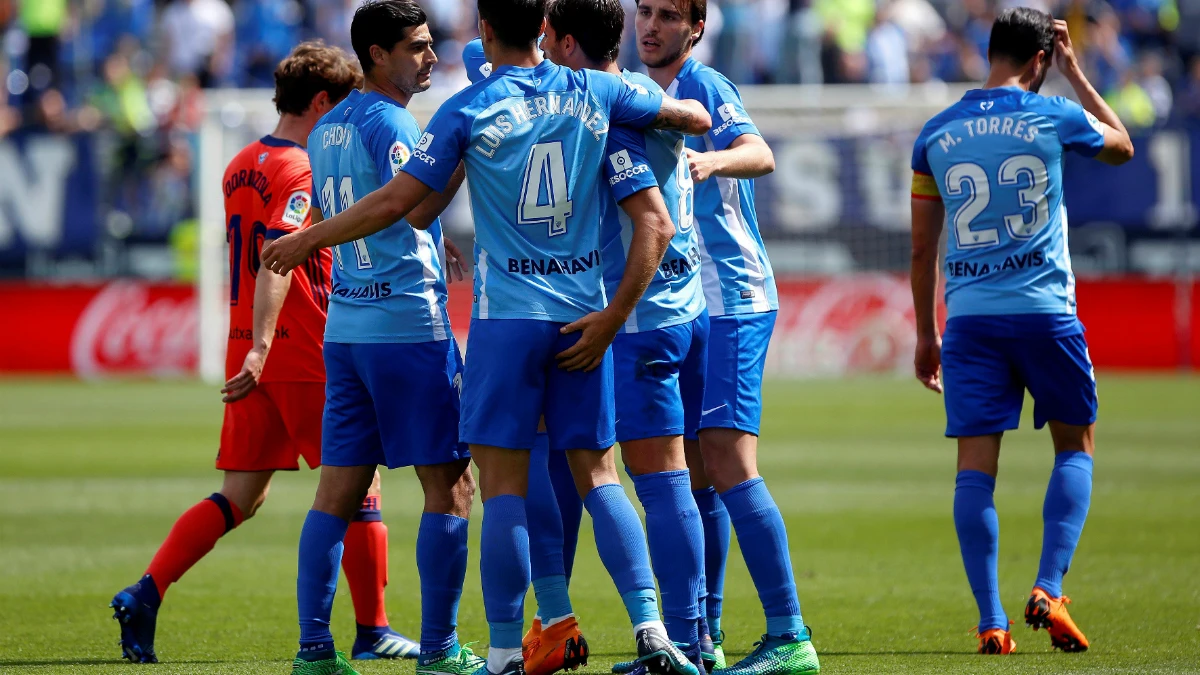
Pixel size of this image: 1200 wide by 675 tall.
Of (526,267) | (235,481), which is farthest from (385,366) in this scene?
(235,481)

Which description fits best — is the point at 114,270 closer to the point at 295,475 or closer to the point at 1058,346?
the point at 295,475

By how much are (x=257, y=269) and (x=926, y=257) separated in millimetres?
2703

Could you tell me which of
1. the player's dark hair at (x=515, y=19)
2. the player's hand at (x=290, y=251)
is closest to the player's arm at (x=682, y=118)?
the player's dark hair at (x=515, y=19)

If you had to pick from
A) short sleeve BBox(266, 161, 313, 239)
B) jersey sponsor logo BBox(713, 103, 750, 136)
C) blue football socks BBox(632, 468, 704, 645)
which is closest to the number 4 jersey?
short sleeve BBox(266, 161, 313, 239)

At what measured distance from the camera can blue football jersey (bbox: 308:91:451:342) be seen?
532cm

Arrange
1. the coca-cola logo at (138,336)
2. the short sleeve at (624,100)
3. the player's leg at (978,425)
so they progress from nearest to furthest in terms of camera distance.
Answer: the short sleeve at (624,100) < the player's leg at (978,425) < the coca-cola logo at (138,336)

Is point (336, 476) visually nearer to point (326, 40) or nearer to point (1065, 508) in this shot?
point (1065, 508)

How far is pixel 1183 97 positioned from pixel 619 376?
20104mm

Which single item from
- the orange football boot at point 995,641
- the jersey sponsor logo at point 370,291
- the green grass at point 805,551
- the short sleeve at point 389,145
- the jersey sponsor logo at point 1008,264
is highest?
the short sleeve at point 389,145

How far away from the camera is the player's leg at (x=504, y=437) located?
4.93 metres

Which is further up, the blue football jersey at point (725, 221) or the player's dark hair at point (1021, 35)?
the player's dark hair at point (1021, 35)

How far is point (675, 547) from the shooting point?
16.6ft

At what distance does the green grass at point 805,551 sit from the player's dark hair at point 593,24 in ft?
7.16

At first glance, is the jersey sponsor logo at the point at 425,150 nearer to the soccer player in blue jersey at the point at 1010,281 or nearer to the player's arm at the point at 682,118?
the player's arm at the point at 682,118
